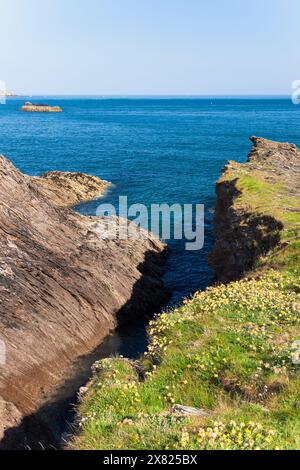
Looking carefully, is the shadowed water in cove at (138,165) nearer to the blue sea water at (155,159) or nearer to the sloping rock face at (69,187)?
the blue sea water at (155,159)

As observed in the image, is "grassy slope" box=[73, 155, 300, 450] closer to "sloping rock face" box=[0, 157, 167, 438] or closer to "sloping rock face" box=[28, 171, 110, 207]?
"sloping rock face" box=[0, 157, 167, 438]

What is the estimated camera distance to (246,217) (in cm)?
3259

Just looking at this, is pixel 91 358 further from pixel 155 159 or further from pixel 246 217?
pixel 155 159

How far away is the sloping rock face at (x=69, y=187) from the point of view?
196ft

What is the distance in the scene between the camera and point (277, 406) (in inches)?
444

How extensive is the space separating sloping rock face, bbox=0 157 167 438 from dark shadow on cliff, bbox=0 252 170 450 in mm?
169

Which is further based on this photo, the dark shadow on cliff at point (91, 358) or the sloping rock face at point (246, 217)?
the sloping rock face at point (246, 217)

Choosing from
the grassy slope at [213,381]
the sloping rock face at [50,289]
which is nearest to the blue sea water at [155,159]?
the sloping rock face at [50,289]

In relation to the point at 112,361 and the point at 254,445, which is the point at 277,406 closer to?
the point at 254,445

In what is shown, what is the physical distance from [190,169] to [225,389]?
71041mm

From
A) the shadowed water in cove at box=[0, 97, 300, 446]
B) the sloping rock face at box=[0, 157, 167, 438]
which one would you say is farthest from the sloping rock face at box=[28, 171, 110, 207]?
the sloping rock face at box=[0, 157, 167, 438]

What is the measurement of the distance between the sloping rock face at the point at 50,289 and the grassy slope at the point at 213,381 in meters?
9.03

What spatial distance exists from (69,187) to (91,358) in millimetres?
40441

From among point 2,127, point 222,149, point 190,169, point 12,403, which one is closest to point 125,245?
point 12,403
